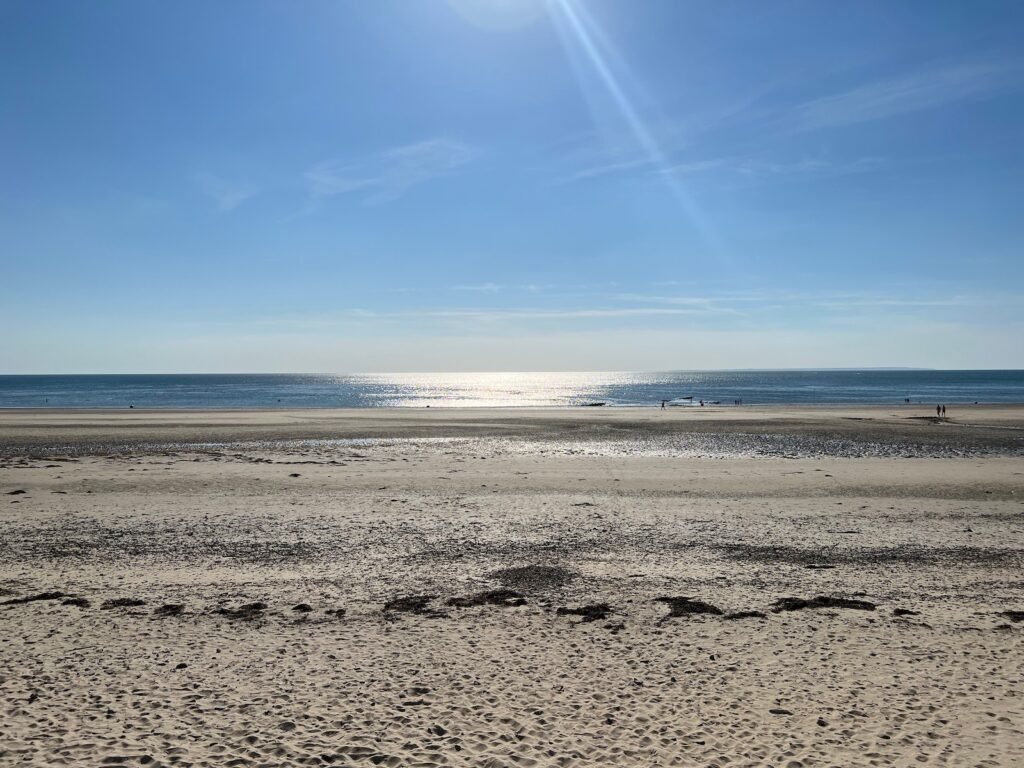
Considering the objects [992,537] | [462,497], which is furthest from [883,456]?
[462,497]

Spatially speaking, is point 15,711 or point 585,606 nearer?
point 15,711

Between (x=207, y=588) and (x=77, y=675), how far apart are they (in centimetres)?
323

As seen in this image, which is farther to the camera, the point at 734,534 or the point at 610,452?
the point at 610,452

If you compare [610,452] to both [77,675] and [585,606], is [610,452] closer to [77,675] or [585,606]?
[585,606]

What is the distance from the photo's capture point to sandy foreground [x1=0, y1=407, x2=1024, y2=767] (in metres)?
6.50

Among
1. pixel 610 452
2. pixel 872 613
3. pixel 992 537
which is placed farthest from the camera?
pixel 610 452

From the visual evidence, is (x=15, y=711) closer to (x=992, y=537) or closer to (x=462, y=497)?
(x=462, y=497)

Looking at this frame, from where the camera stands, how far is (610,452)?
29.8 m

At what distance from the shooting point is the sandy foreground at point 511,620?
650cm

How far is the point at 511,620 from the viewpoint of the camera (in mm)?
9656

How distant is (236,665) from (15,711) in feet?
7.16

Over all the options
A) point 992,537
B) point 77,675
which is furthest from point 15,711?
point 992,537

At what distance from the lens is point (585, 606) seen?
1019 cm

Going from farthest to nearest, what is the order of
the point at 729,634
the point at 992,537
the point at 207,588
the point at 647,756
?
the point at 992,537
the point at 207,588
the point at 729,634
the point at 647,756
